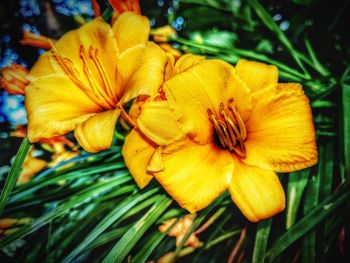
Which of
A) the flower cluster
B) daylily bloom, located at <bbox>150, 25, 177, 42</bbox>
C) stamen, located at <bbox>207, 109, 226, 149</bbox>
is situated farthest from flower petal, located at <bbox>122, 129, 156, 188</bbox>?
daylily bloom, located at <bbox>150, 25, 177, 42</bbox>

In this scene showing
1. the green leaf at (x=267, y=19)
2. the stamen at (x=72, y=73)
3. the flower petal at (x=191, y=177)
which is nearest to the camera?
the flower petal at (x=191, y=177)

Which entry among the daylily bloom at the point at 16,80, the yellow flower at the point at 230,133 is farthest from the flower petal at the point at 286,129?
the daylily bloom at the point at 16,80

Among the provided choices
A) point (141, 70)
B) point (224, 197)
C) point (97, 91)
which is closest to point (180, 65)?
point (141, 70)

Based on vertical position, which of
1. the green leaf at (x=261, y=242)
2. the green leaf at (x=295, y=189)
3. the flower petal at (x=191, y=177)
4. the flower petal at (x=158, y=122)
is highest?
the flower petal at (x=158, y=122)

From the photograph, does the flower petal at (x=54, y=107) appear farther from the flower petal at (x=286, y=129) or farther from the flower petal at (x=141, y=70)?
the flower petal at (x=286, y=129)

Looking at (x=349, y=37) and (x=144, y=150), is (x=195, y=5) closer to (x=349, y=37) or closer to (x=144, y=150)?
(x=349, y=37)

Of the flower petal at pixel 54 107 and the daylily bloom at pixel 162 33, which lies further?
the daylily bloom at pixel 162 33
